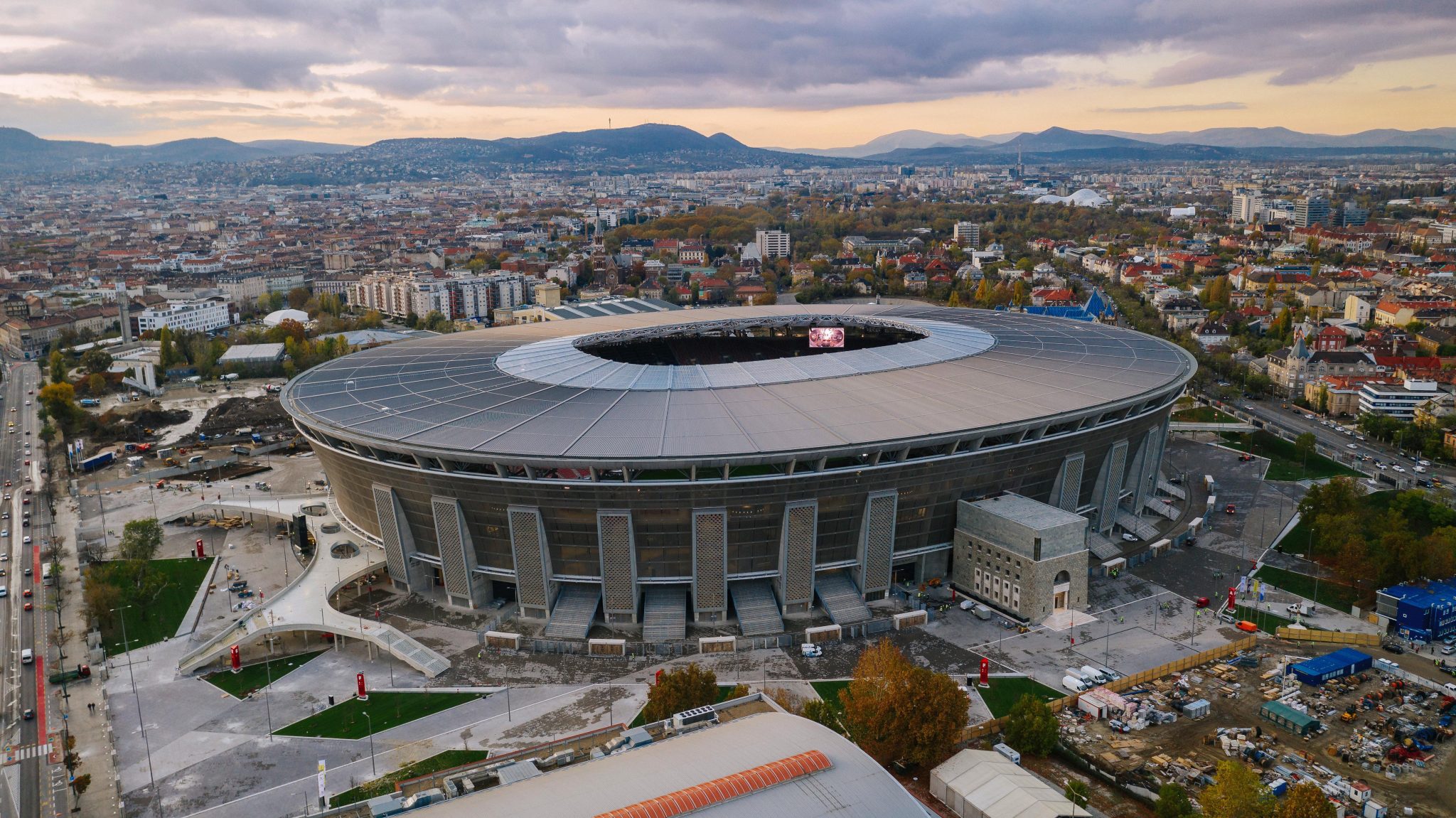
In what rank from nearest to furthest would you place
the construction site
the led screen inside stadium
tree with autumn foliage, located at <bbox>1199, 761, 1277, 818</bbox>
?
tree with autumn foliage, located at <bbox>1199, 761, 1277, 818</bbox> → the construction site → the led screen inside stadium

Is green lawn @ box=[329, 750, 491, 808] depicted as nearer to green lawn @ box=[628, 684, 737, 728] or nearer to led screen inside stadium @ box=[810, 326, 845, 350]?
green lawn @ box=[628, 684, 737, 728]

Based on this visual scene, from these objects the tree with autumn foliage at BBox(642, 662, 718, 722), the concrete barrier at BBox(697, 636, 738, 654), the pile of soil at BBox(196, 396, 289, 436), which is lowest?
the pile of soil at BBox(196, 396, 289, 436)

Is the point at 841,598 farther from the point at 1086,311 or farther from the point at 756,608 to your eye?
the point at 1086,311

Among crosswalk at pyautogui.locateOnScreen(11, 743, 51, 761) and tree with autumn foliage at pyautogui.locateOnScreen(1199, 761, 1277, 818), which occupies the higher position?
tree with autumn foliage at pyautogui.locateOnScreen(1199, 761, 1277, 818)

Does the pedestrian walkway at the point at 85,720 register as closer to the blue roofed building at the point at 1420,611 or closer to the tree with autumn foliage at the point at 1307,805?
the tree with autumn foliage at the point at 1307,805

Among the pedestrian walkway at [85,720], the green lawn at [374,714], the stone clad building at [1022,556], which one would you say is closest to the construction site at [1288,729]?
the stone clad building at [1022,556]

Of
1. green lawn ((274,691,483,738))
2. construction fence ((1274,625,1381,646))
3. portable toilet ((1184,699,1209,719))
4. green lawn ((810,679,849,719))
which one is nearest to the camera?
portable toilet ((1184,699,1209,719))

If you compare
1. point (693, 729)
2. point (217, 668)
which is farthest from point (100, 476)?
point (693, 729)

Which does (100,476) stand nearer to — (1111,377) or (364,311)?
(1111,377)

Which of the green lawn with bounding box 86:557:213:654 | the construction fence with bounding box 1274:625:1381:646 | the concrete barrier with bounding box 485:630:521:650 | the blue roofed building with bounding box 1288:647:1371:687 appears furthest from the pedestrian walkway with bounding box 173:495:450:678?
the construction fence with bounding box 1274:625:1381:646
